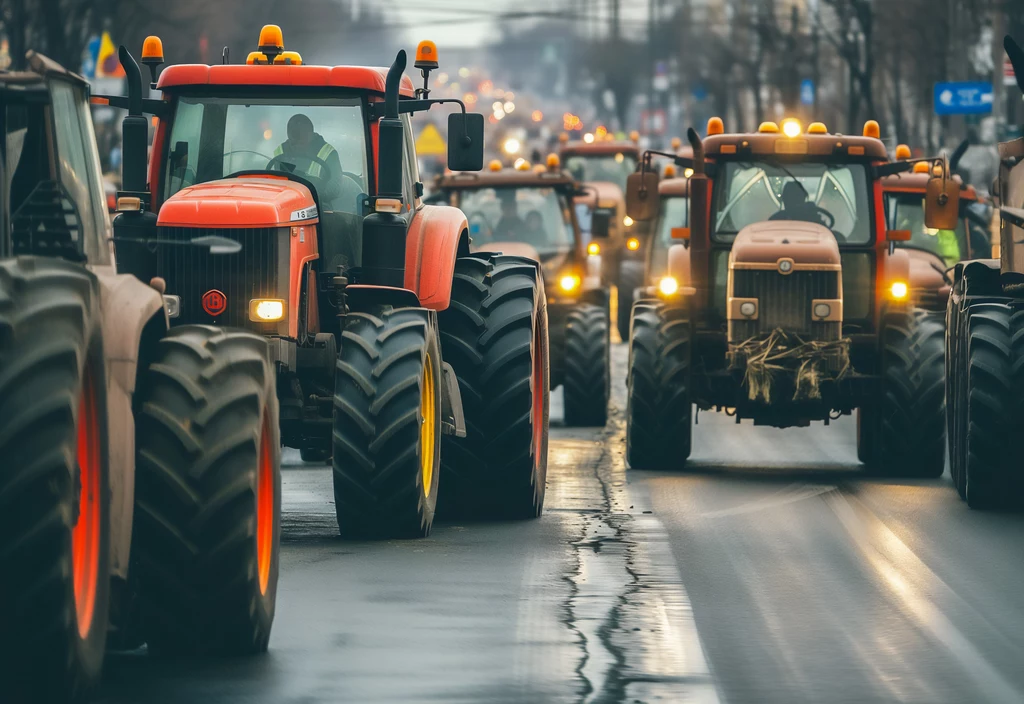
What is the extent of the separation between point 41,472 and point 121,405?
0.99m

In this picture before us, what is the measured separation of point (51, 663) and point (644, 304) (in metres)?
10.5

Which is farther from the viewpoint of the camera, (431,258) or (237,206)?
(431,258)

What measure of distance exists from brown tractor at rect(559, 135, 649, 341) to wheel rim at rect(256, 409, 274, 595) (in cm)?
1357

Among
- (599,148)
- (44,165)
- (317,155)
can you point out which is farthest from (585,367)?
(599,148)

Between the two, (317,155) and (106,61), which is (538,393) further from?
→ (106,61)

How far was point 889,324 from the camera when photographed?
642 inches

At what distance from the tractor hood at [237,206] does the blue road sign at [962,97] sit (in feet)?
→ 89.3

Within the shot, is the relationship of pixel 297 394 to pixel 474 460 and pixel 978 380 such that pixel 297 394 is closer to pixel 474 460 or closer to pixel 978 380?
pixel 474 460

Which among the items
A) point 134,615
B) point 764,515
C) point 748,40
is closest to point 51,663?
point 134,615

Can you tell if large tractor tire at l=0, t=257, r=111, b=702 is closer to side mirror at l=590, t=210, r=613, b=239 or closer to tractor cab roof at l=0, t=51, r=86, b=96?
tractor cab roof at l=0, t=51, r=86, b=96

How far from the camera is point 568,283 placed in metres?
21.7

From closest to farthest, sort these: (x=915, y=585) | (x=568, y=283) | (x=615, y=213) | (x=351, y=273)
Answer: (x=915, y=585)
(x=351, y=273)
(x=568, y=283)
(x=615, y=213)

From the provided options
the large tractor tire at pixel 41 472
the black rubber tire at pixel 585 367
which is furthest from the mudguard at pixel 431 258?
the black rubber tire at pixel 585 367

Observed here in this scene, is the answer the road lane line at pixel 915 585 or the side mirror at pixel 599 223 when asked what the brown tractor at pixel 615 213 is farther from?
the road lane line at pixel 915 585
